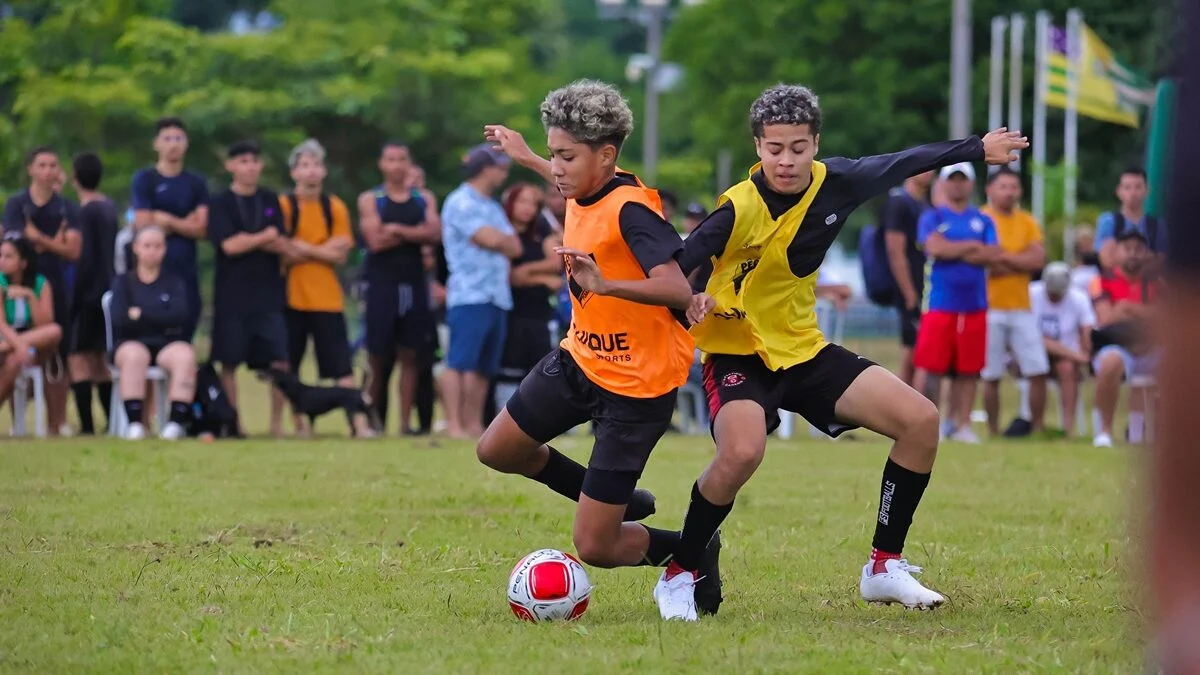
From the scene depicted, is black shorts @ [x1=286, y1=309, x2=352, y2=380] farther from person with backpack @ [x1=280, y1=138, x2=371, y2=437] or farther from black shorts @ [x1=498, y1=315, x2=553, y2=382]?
black shorts @ [x1=498, y1=315, x2=553, y2=382]

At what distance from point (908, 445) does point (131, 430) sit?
8376 mm

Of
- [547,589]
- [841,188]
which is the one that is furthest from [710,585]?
[841,188]

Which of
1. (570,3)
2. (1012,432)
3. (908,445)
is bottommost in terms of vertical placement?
(1012,432)

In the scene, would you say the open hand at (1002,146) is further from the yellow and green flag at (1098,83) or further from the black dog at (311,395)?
the yellow and green flag at (1098,83)

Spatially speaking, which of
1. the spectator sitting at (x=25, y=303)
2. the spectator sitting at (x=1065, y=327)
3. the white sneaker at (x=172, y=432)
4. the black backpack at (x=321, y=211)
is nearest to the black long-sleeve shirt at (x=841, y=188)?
the white sneaker at (x=172, y=432)

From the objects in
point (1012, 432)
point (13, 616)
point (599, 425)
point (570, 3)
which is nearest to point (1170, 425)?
point (599, 425)

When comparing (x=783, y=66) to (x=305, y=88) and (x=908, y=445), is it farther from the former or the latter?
(x=908, y=445)

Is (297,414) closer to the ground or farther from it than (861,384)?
closer to the ground

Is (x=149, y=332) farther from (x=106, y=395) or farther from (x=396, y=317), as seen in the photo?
(x=396, y=317)

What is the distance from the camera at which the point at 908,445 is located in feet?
20.2

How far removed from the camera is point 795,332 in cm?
628

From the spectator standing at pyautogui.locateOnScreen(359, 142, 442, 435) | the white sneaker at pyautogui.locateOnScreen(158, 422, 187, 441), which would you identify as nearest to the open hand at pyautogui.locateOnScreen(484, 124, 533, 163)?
the white sneaker at pyautogui.locateOnScreen(158, 422, 187, 441)

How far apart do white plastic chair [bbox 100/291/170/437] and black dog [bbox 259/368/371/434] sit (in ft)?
2.73

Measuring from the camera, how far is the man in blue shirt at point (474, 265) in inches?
535
